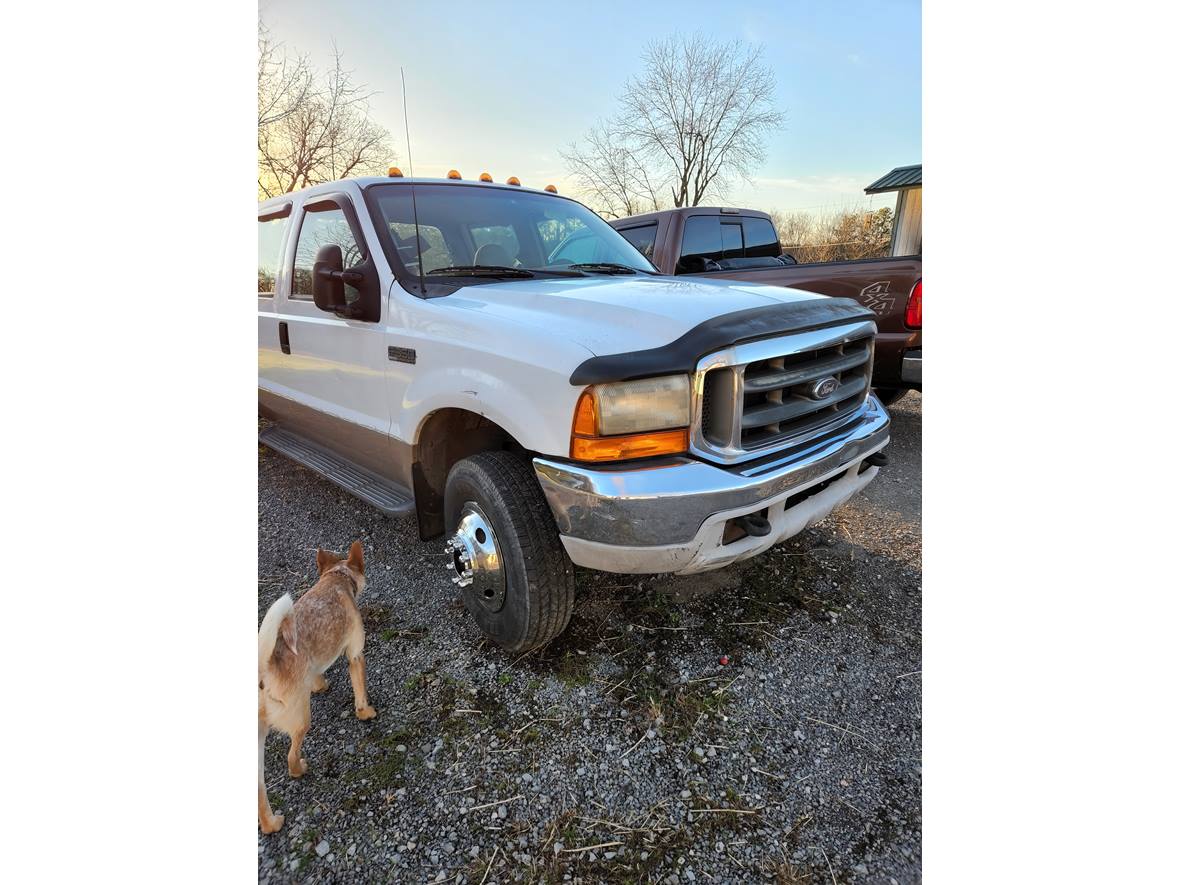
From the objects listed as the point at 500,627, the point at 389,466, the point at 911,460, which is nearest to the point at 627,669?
the point at 500,627

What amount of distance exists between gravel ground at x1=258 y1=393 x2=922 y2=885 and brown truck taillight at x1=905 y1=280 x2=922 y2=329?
224 cm

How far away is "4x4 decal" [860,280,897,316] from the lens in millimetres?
4641

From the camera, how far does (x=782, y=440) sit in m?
2.14

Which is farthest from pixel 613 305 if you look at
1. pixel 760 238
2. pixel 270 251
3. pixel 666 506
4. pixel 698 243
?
pixel 760 238

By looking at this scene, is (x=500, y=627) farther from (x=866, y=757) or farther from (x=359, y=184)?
(x=359, y=184)


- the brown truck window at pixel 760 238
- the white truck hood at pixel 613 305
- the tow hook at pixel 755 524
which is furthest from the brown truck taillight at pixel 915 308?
A: the tow hook at pixel 755 524

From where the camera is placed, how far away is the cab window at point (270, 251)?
3.79 m

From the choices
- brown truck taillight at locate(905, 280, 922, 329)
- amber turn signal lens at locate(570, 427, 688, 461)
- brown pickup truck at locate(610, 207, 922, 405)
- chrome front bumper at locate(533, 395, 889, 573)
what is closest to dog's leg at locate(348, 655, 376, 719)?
chrome front bumper at locate(533, 395, 889, 573)

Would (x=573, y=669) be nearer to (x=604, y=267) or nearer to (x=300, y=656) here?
(x=300, y=656)

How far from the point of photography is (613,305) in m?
2.17

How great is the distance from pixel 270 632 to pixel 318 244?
2.50m

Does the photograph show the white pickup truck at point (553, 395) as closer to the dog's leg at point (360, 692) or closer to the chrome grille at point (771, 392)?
the chrome grille at point (771, 392)

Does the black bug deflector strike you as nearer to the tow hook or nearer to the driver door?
the tow hook

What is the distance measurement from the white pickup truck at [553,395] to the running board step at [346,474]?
2 cm
